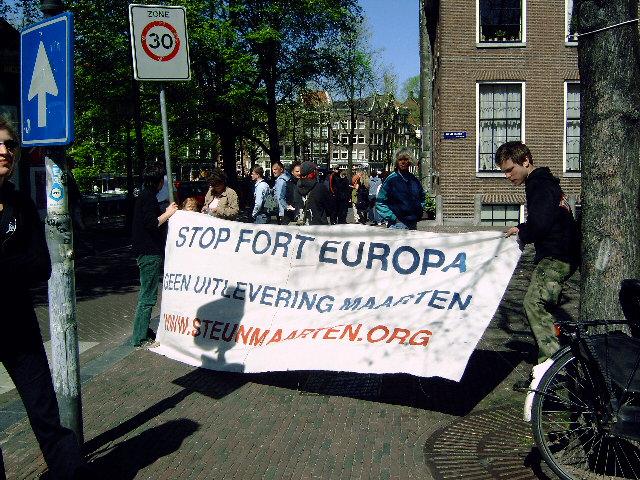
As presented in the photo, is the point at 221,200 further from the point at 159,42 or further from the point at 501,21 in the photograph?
the point at 501,21

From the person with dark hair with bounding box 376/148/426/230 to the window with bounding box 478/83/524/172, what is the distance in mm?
13805

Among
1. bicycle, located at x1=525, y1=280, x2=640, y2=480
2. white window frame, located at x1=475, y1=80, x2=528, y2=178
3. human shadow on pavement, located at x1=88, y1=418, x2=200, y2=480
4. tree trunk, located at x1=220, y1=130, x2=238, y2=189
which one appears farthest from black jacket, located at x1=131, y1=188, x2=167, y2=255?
tree trunk, located at x1=220, y1=130, x2=238, y2=189

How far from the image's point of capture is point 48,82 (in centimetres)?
453

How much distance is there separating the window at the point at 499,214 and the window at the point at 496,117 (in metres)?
1.13

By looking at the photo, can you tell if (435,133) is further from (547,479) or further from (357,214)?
(547,479)

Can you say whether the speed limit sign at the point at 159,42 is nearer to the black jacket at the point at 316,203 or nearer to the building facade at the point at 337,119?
the black jacket at the point at 316,203

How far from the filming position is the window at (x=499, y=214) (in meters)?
22.8

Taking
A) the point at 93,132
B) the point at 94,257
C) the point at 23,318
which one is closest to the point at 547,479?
the point at 23,318

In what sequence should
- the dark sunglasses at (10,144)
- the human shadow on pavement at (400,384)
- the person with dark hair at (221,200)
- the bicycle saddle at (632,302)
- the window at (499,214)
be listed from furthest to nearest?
the window at (499,214) < the person with dark hair at (221,200) < the human shadow on pavement at (400,384) < the bicycle saddle at (632,302) < the dark sunglasses at (10,144)

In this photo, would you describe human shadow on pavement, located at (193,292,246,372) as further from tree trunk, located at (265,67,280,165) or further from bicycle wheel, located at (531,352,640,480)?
tree trunk, located at (265,67,280,165)

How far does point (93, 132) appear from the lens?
3147cm

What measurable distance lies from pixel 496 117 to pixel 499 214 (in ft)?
9.38

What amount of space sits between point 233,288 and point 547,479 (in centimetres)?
308

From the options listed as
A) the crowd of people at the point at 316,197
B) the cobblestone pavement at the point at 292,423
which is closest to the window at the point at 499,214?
the crowd of people at the point at 316,197
